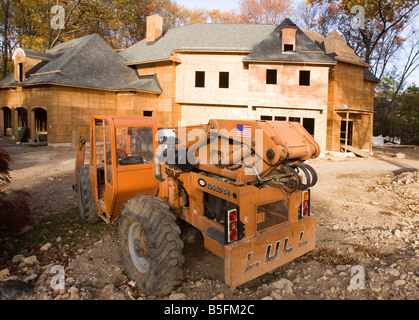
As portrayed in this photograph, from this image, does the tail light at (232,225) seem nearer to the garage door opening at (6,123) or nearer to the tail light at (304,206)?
the tail light at (304,206)

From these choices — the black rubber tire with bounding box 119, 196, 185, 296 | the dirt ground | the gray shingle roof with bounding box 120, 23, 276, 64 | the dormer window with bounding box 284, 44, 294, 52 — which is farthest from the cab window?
the dormer window with bounding box 284, 44, 294, 52

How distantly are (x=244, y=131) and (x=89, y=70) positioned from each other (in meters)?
23.0

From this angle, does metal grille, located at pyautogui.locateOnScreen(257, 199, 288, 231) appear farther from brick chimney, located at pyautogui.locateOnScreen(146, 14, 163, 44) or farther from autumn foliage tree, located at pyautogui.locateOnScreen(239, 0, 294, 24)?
autumn foliage tree, located at pyautogui.locateOnScreen(239, 0, 294, 24)

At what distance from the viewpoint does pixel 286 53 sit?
22031 millimetres

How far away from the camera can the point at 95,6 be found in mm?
32812

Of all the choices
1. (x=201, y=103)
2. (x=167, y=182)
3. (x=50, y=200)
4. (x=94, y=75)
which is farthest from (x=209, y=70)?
(x=167, y=182)

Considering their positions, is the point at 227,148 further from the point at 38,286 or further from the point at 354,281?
the point at 38,286

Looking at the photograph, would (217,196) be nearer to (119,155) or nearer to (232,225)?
(232,225)

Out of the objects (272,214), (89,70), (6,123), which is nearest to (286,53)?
(89,70)

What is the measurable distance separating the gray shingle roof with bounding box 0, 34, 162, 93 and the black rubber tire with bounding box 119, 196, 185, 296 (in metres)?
19.7

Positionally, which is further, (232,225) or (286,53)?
(286,53)

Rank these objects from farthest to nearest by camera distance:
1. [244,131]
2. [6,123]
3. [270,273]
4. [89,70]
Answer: [6,123]
[89,70]
[270,273]
[244,131]
